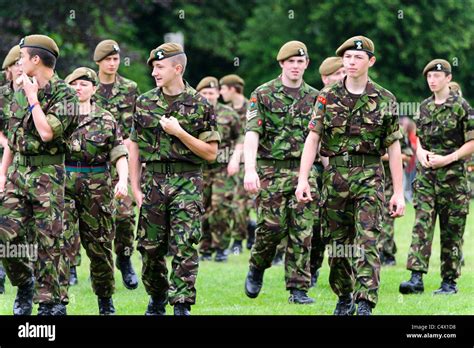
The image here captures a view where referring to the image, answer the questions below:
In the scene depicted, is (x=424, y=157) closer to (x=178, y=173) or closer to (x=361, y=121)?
(x=361, y=121)

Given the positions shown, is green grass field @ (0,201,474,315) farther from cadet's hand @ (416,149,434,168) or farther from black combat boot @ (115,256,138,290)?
cadet's hand @ (416,149,434,168)

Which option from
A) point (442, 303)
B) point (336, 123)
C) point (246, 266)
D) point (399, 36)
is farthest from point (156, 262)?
point (399, 36)

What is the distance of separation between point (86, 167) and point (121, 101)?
215cm

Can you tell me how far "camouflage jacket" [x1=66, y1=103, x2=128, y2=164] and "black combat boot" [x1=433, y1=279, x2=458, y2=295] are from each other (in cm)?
414

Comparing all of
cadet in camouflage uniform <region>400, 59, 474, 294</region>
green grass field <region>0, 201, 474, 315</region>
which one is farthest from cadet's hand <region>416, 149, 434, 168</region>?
green grass field <region>0, 201, 474, 315</region>

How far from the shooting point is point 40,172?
10844 millimetres

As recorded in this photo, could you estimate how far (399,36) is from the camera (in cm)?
4109

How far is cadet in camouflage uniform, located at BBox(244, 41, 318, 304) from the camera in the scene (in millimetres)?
12992

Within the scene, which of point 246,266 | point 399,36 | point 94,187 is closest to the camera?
point 94,187

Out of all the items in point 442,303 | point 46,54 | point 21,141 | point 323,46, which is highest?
point 323,46

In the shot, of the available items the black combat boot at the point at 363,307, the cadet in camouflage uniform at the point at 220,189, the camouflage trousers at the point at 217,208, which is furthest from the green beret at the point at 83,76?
the camouflage trousers at the point at 217,208

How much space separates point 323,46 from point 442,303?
97.9 ft

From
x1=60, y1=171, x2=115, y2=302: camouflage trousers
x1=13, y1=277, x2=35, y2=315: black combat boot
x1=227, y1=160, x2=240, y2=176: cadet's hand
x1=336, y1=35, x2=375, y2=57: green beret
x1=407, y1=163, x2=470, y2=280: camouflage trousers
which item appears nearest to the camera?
x1=336, y1=35, x2=375, y2=57: green beret
